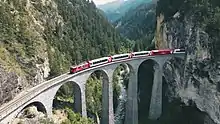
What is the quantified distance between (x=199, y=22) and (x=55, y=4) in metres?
52.9

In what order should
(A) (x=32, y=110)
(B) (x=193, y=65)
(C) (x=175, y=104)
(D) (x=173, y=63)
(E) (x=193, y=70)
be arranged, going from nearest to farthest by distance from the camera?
(A) (x=32, y=110) → (B) (x=193, y=65) → (E) (x=193, y=70) → (C) (x=175, y=104) → (D) (x=173, y=63)

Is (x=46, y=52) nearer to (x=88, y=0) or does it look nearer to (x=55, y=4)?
(x=55, y=4)

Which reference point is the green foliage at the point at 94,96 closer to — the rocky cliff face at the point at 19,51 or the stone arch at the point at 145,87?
the stone arch at the point at 145,87

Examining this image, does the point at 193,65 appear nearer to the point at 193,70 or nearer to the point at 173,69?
the point at 193,70

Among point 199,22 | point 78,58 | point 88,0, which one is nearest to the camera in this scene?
point 199,22

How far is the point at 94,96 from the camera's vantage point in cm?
8975

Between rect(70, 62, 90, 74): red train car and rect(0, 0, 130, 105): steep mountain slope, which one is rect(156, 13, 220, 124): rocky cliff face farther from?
rect(0, 0, 130, 105): steep mountain slope

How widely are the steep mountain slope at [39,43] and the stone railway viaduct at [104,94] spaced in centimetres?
317

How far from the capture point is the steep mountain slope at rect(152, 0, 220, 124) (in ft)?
232

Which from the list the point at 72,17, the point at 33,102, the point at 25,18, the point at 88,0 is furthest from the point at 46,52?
the point at 88,0

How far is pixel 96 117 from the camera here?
80188 millimetres

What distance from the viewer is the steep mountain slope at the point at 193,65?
70.6m

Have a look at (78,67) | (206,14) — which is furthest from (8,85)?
(206,14)

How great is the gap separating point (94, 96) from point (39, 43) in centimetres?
1957
